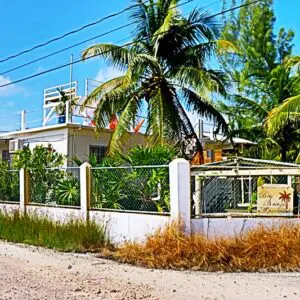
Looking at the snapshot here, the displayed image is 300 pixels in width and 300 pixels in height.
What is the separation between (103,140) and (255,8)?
1332 cm

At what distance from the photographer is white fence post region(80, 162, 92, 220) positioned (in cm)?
1273

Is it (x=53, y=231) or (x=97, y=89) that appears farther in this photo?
(x=97, y=89)

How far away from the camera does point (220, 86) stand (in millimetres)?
16734

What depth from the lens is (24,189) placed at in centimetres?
1527

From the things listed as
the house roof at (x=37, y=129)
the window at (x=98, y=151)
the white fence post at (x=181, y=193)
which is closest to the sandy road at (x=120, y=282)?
the white fence post at (x=181, y=193)

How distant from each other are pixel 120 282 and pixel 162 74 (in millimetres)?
10556

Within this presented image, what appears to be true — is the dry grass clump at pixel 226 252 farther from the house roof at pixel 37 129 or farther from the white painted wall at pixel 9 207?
the house roof at pixel 37 129

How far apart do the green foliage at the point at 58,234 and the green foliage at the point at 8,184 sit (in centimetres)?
291

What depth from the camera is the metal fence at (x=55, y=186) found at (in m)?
13.7

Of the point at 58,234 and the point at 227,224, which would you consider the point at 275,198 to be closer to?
the point at 227,224

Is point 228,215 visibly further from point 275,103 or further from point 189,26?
point 275,103

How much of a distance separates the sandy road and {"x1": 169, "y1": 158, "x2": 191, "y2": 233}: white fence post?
66.8 inches

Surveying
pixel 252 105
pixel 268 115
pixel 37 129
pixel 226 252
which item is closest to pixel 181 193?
pixel 226 252

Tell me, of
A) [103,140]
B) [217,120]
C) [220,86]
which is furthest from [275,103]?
[103,140]
